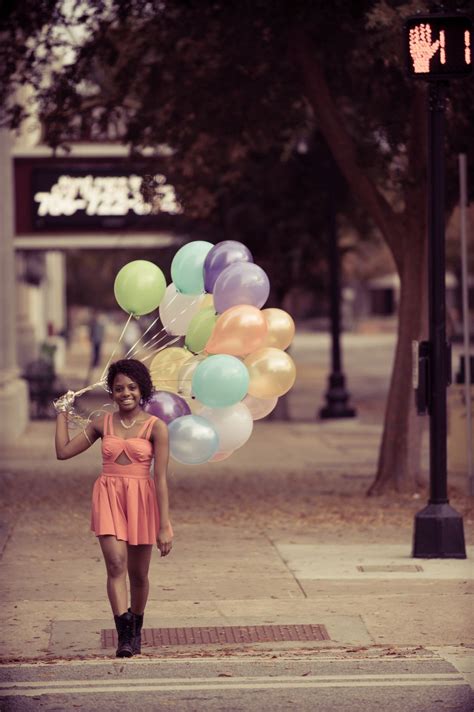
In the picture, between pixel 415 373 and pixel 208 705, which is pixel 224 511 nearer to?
pixel 415 373

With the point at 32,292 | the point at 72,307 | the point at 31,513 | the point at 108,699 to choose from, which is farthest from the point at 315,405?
the point at 72,307

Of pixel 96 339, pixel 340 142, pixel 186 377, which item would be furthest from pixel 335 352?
pixel 186 377

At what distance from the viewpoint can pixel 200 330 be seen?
9359 millimetres

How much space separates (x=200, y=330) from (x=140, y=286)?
567 millimetres

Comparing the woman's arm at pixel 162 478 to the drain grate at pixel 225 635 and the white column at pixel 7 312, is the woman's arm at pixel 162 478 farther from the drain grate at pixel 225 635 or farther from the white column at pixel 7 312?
the white column at pixel 7 312

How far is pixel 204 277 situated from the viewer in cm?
936

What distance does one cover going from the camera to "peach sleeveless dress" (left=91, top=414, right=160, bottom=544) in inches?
309

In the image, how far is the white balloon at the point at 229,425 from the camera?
886 centimetres

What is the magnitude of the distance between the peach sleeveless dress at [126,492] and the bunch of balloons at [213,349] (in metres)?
0.59

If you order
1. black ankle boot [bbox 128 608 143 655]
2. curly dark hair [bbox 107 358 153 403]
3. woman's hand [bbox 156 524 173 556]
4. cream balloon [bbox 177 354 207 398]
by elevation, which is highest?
curly dark hair [bbox 107 358 153 403]

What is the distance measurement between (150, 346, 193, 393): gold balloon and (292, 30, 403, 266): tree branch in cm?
676

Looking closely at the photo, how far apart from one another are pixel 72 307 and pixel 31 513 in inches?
3155

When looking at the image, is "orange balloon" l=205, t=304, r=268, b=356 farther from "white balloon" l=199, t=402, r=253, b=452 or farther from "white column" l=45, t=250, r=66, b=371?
"white column" l=45, t=250, r=66, b=371

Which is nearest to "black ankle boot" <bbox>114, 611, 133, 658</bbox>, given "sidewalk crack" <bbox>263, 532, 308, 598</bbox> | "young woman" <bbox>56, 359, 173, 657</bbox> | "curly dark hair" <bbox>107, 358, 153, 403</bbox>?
"young woman" <bbox>56, 359, 173, 657</bbox>
